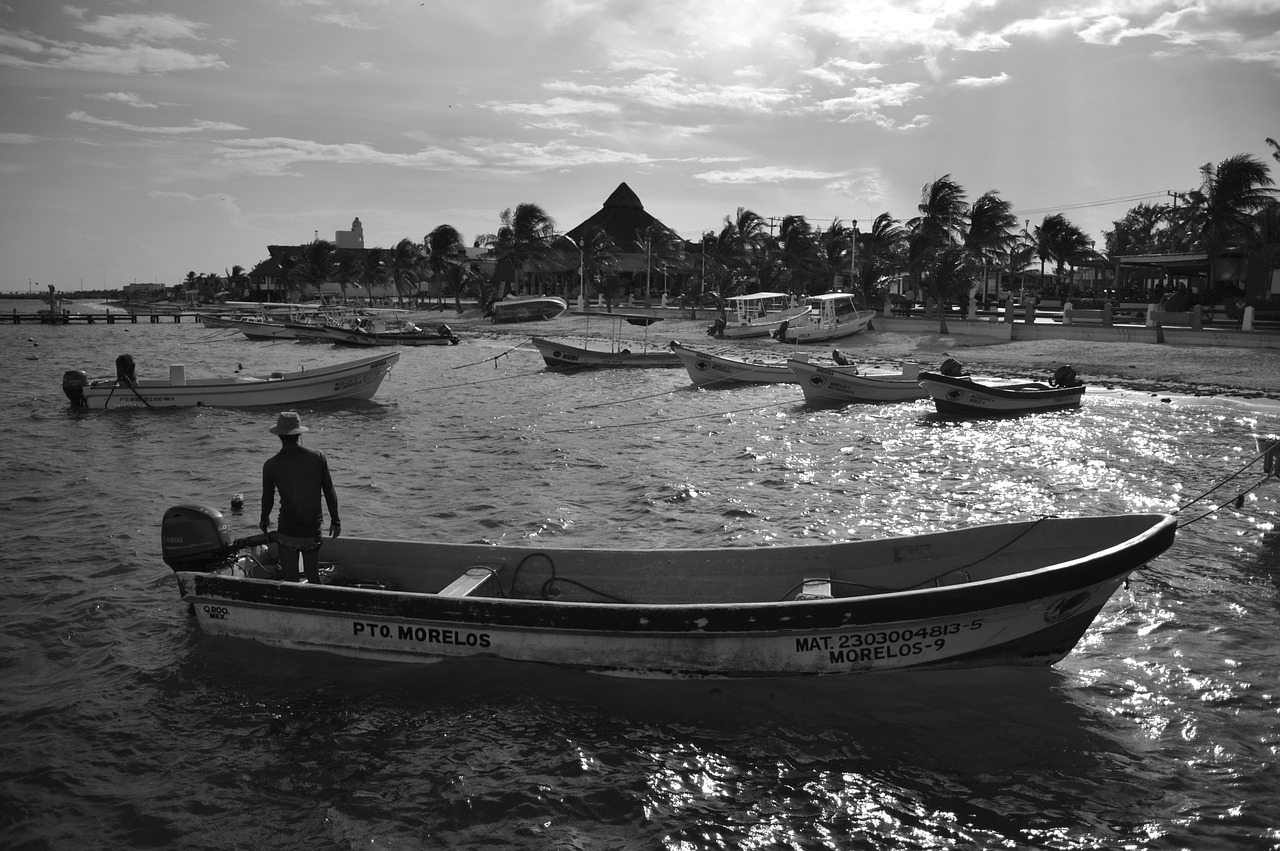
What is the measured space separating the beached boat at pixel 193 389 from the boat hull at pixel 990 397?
15850 millimetres

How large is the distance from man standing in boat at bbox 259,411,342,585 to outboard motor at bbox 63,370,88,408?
19749 mm

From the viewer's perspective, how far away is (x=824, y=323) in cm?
4375

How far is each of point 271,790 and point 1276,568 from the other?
10.7 m

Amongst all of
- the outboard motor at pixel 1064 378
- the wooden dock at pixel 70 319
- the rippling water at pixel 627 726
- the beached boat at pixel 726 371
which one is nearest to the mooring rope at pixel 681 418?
the beached boat at pixel 726 371

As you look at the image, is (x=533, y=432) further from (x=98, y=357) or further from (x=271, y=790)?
(x=98, y=357)

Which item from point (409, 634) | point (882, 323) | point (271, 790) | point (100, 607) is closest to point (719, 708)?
point (409, 634)

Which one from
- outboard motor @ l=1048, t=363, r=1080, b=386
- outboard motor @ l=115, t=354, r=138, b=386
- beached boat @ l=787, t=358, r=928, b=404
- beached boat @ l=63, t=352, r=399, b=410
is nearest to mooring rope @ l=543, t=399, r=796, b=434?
beached boat @ l=787, t=358, r=928, b=404

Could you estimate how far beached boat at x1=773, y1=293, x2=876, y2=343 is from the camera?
43469 mm

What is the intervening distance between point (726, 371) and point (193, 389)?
53.7 ft

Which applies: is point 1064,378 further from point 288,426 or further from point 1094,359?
point 288,426

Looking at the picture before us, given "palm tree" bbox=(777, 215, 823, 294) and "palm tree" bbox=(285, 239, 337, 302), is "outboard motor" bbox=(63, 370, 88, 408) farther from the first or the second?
"palm tree" bbox=(285, 239, 337, 302)

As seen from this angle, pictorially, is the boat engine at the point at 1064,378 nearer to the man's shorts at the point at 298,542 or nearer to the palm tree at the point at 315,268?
the man's shorts at the point at 298,542

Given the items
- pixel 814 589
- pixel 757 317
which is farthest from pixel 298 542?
pixel 757 317

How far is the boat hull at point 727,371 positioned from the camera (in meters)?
30.5
